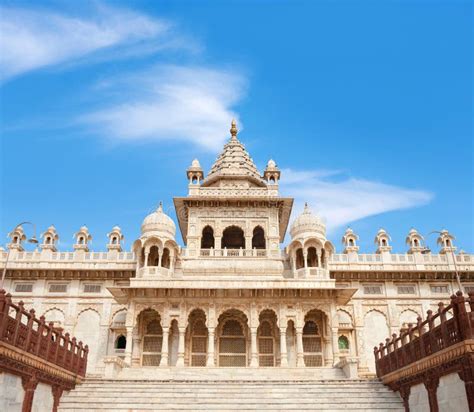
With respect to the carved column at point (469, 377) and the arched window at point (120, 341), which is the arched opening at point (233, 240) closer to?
the arched window at point (120, 341)

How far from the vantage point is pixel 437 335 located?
13484 mm

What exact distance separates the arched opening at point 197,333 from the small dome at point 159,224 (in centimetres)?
555

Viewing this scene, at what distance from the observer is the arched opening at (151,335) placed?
87.3 ft

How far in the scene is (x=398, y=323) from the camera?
30078 mm

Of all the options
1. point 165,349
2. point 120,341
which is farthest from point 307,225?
point 120,341

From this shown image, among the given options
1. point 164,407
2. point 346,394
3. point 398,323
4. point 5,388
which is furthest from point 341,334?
point 5,388

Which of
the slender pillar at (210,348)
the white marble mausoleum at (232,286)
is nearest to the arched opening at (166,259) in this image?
the white marble mausoleum at (232,286)

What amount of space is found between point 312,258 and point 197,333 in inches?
344

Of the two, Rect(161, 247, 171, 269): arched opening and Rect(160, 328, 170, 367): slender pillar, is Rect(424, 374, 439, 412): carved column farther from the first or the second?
Rect(161, 247, 171, 269): arched opening

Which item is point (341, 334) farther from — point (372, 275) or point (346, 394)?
point (346, 394)

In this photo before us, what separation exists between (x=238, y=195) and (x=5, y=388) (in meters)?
21.4

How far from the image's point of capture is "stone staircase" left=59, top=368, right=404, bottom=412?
1612cm

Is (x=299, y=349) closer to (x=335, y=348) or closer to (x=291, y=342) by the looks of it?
(x=291, y=342)

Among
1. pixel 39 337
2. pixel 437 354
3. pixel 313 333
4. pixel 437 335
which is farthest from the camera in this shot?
pixel 313 333
